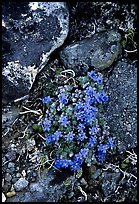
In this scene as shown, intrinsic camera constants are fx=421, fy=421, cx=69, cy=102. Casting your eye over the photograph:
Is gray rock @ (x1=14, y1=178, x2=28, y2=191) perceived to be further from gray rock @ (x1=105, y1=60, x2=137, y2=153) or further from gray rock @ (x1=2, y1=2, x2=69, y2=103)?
gray rock @ (x1=105, y1=60, x2=137, y2=153)

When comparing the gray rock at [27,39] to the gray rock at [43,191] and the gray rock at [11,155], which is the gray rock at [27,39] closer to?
the gray rock at [11,155]

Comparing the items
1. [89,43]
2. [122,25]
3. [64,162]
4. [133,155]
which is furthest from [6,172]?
[122,25]

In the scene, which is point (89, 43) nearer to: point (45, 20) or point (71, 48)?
point (71, 48)

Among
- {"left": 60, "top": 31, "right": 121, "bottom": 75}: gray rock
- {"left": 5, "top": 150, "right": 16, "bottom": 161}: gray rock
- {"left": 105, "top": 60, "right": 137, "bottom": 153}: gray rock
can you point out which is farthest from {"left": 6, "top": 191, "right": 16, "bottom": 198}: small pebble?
{"left": 60, "top": 31, "right": 121, "bottom": 75}: gray rock

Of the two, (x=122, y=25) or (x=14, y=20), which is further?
(x=122, y=25)

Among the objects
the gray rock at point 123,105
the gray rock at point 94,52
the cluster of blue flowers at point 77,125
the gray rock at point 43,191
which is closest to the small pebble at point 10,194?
the gray rock at point 43,191
